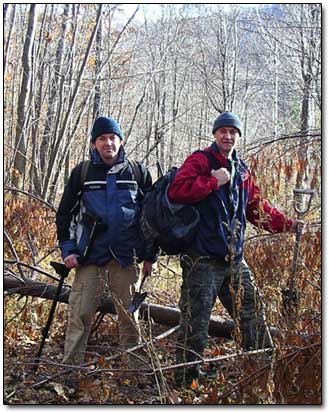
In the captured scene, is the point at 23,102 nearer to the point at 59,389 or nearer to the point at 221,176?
the point at 221,176

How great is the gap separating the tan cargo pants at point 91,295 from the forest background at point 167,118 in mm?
323

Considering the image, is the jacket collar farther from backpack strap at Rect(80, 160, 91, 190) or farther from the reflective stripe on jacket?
the reflective stripe on jacket

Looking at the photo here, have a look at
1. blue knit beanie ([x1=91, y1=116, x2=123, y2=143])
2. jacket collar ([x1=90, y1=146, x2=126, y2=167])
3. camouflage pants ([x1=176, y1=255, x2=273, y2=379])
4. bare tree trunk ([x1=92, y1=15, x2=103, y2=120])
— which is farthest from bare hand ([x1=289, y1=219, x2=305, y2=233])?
bare tree trunk ([x1=92, y1=15, x2=103, y2=120])

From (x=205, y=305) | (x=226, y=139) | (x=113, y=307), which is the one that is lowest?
(x=113, y=307)

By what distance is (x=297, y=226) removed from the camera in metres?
3.32

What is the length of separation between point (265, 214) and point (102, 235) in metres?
1.01

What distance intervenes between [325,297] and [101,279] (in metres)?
1.29

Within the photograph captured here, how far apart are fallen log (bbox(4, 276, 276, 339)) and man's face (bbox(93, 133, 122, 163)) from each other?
1039 mm

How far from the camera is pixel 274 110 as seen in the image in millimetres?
8445

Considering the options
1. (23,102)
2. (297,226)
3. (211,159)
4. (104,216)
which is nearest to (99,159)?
(104,216)

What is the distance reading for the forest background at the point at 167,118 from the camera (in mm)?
2957

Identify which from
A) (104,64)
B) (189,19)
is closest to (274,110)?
(104,64)

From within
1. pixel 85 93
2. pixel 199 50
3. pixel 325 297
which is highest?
pixel 199 50

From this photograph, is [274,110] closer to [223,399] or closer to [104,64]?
[104,64]
